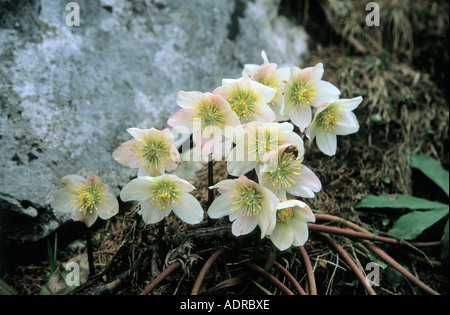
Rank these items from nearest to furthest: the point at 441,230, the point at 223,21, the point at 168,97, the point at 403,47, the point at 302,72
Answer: the point at 302,72, the point at 441,230, the point at 168,97, the point at 223,21, the point at 403,47

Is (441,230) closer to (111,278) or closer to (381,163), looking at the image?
(381,163)

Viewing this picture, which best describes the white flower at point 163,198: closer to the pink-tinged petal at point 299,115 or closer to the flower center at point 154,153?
the flower center at point 154,153

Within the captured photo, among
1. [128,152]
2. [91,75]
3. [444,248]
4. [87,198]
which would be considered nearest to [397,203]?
[444,248]

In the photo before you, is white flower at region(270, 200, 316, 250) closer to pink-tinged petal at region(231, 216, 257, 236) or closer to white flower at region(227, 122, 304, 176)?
pink-tinged petal at region(231, 216, 257, 236)

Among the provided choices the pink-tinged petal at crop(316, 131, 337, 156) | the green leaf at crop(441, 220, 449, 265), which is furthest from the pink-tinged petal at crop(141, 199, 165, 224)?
the green leaf at crop(441, 220, 449, 265)

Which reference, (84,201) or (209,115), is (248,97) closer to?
(209,115)

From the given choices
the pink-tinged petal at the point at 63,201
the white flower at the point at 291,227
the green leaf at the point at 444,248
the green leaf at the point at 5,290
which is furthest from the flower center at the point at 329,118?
the green leaf at the point at 5,290
